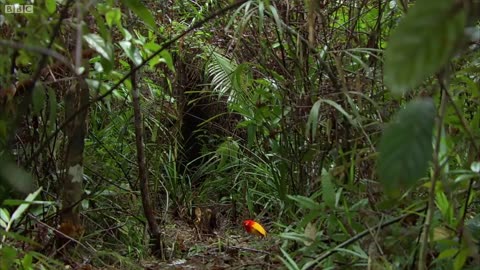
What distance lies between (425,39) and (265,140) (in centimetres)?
314

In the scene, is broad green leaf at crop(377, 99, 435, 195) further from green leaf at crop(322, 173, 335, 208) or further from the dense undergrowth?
green leaf at crop(322, 173, 335, 208)

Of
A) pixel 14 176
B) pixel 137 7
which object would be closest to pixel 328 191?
pixel 137 7

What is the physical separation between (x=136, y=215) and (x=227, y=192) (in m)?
1.17

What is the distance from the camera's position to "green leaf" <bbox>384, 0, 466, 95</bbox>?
57 cm

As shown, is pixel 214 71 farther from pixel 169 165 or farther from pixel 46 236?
pixel 46 236

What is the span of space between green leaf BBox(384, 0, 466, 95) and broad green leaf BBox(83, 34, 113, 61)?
1091 mm

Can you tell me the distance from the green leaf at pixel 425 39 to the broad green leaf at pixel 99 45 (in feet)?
3.58

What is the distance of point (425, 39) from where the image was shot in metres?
0.58

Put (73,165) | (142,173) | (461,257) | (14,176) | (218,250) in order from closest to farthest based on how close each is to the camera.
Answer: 1. (14,176)
2. (461,257)
3. (73,165)
4. (142,173)
5. (218,250)

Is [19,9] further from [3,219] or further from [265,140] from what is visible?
[265,140]

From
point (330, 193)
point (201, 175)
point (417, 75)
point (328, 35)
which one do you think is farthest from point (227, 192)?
point (417, 75)

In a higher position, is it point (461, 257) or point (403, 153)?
point (403, 153)

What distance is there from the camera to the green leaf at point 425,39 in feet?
1.89

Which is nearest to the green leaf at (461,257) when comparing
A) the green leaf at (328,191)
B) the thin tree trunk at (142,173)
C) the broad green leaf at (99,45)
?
the green leaf at (328,191)
